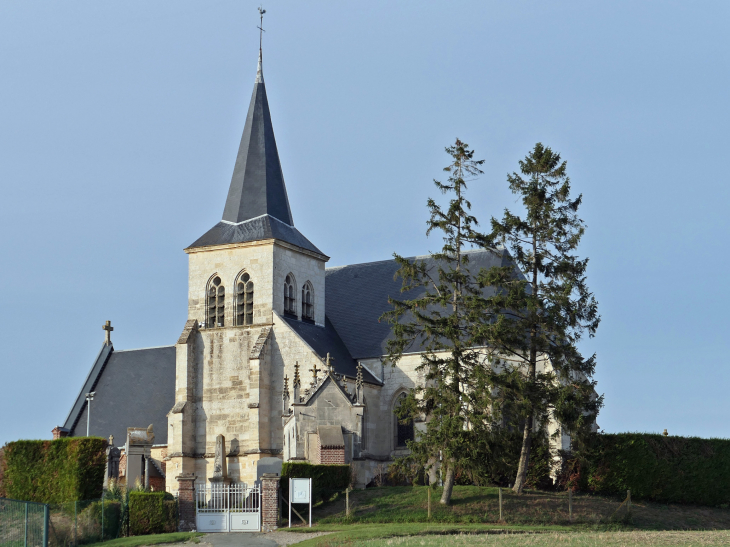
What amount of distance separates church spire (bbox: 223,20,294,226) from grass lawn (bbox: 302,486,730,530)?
1482 cm

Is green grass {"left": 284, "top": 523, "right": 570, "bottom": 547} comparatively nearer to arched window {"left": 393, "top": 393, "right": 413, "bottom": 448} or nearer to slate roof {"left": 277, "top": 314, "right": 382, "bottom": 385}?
slate roof {"left": 277, "top": 314, "right": 382, "bottom": 385}

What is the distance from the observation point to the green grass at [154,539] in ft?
85.0

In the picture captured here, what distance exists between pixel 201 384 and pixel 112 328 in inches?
367

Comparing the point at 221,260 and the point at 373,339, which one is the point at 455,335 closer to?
the point at 373,339

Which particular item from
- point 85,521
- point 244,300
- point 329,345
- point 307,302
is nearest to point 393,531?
point 85,521

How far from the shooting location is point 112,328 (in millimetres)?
47906

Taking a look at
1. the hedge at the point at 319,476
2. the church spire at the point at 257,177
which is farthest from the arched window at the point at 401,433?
the church spire at the point at 257,177

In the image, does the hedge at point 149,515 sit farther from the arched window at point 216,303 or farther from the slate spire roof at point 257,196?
the slate spire roof at point 257,196

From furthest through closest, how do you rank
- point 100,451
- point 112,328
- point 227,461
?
point 112,328 < point 227,461 < point 100,451

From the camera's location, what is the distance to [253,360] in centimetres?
3903

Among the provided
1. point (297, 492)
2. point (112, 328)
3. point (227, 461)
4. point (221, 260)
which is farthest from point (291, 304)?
point (297, 492)

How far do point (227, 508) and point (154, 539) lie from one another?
2.82 m

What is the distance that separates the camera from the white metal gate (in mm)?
28344

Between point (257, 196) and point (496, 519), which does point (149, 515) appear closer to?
point (496, 519)
